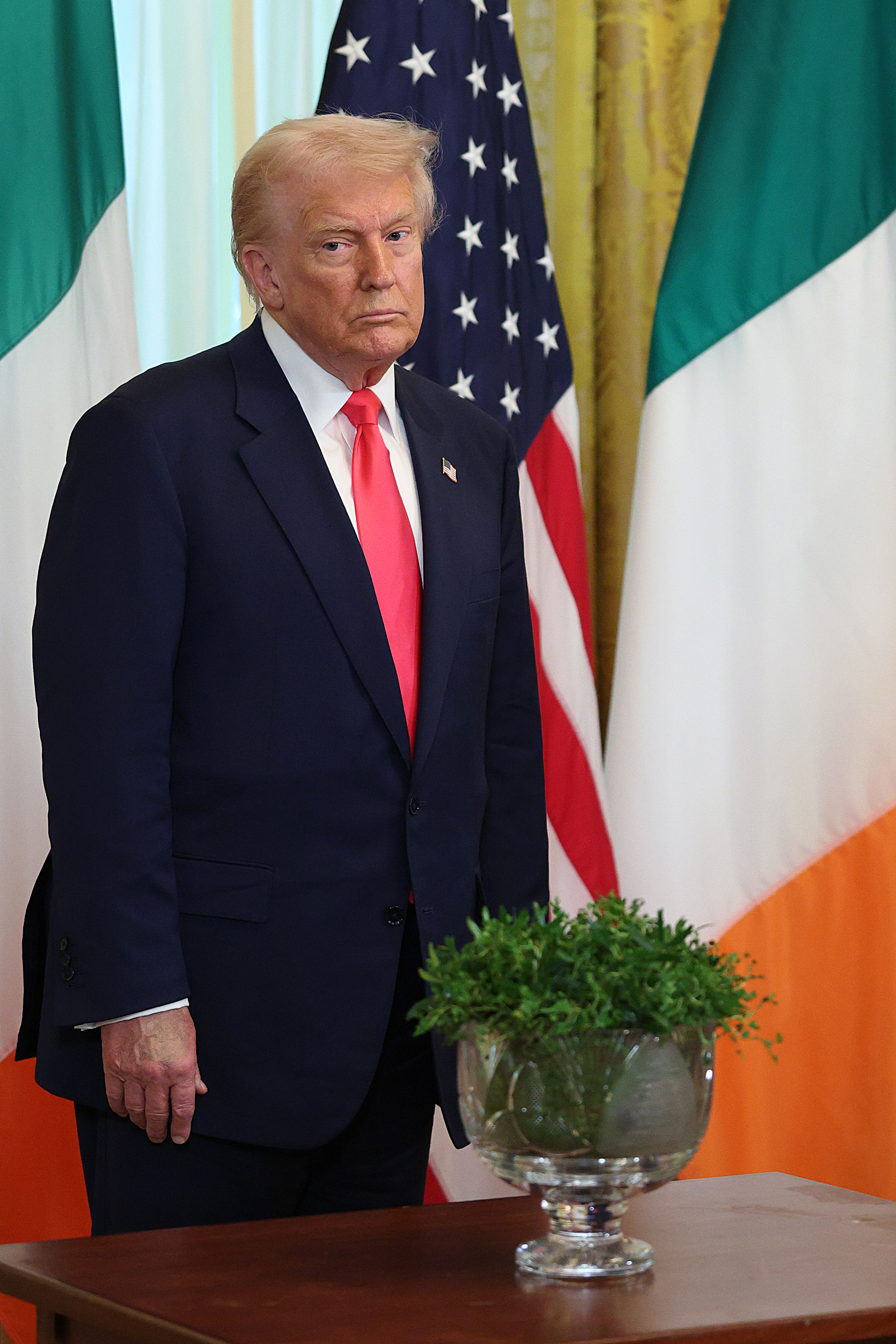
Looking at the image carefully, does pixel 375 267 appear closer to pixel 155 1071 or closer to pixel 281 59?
pixel 155 1071

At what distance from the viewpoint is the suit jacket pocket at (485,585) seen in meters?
1.65

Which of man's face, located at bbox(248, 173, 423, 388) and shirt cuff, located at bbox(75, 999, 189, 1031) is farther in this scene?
man's face, located at bbox(248, 173, 423, 388)

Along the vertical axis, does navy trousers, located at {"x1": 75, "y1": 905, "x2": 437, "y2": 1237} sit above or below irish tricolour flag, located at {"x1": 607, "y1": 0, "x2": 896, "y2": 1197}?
below

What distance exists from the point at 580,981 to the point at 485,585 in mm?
725

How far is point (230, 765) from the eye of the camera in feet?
4.88

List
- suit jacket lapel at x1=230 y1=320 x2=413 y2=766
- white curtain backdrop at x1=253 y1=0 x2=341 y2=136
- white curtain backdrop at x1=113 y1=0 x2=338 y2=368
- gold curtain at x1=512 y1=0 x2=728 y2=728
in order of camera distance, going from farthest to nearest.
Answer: gold curtain at x1=512 y1=0 x2=728 y2=728
white curtain backdrop at x1=253 y1=0 x2=341 y2=136
white curtain backdrop at x1=113 y1=0 x2=338 y2=368
suit jacket lapel at x1=230 y1=320 x2=413 y2=766

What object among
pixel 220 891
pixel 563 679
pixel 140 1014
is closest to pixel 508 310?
pixel 563 679

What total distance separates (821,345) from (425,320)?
603mm

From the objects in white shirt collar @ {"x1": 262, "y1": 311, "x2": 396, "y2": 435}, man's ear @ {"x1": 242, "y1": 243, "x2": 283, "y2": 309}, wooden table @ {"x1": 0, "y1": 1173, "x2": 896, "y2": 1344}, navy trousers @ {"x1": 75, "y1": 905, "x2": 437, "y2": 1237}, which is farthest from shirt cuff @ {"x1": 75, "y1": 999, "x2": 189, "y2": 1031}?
man's ear @ {"x1": 242, "y1": 243, "x2": 283, "y2": 309}

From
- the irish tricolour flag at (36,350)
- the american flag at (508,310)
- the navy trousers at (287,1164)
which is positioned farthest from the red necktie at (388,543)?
the american flag at (508,310)

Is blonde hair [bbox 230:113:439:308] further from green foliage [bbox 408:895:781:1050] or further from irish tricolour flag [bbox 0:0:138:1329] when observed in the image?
green foliage [bbox 408:895:781:1050]

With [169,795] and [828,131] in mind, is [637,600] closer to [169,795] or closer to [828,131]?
[828,131]

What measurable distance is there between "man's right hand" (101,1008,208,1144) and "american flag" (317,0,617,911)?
1.06 meters

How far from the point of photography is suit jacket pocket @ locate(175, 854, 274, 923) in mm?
1482
